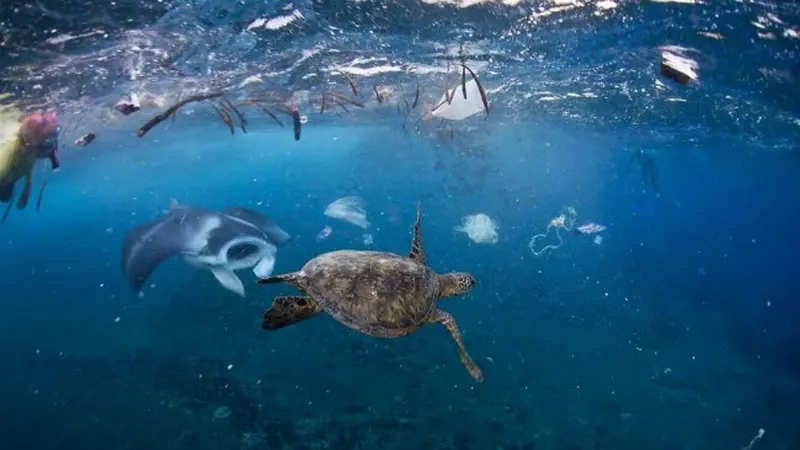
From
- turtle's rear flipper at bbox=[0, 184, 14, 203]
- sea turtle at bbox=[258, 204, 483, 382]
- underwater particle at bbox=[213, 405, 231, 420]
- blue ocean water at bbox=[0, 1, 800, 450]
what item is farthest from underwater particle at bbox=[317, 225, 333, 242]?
sea turtle at bbox=[258, 204, 483, 382]

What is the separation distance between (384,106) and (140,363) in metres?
18.4

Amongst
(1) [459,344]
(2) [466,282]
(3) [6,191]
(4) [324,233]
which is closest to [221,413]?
(3) [6,191]

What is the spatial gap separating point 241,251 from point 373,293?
29.2 feet

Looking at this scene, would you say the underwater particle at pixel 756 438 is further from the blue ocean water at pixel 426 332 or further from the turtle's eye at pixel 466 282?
the turtle's eye at pixel 466 282

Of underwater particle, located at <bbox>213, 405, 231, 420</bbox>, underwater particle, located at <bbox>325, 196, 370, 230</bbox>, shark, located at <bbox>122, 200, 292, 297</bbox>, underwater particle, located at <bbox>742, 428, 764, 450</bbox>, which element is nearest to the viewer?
underwater particle, located at <bbox>213, 405, 231, 420</bbox>

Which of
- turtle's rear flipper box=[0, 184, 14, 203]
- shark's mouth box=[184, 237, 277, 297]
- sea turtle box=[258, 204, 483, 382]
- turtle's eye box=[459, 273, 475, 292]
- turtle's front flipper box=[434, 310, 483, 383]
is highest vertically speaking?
sea turtle box=[258, 204, 483, 382]

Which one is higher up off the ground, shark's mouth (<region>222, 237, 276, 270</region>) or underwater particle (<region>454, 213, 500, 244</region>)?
shark's mouth (<region>222, 237, 276, 270</region>)

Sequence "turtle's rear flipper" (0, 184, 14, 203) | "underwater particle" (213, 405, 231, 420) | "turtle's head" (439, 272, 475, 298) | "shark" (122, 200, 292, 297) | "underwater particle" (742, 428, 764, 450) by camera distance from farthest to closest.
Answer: "underwater particle" (742, 428, 764, 450) → "shark" (122, 200, 292, 297) → "underwater particle" (213, 405, 231, 420) → "turtle's rear flipper" (0, 184, 14, 203) → "turtle's head" (439, 272, 475, 298)

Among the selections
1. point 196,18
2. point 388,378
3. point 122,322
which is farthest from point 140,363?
point 196,18

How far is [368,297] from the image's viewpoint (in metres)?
4.70

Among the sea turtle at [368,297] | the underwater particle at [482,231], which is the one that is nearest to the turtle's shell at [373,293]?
the sea turtle at [368,297]

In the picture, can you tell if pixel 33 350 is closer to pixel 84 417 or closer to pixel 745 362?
pixel 84 417

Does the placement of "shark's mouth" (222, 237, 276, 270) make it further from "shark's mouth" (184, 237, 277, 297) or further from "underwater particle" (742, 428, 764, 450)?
"underwater particle" (742, 428, 764, 450)

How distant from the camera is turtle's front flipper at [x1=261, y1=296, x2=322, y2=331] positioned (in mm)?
4152
